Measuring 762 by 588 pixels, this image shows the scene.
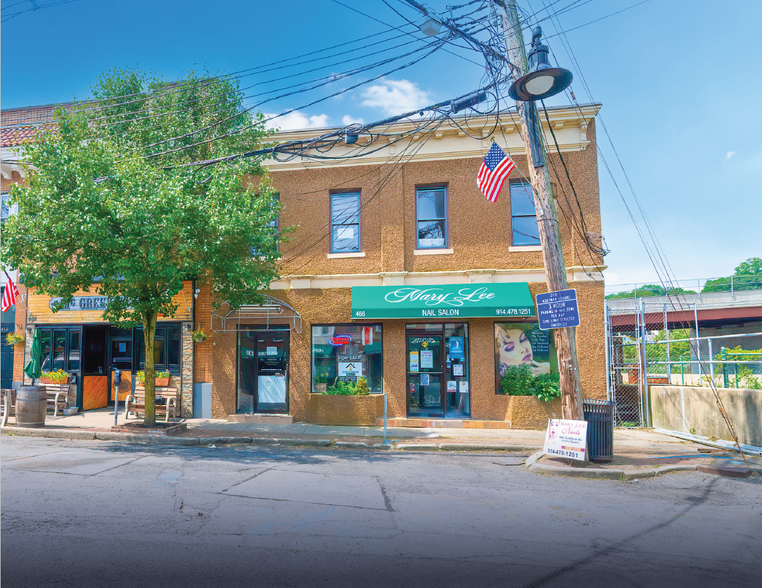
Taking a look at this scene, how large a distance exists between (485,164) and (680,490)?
7.24 meters

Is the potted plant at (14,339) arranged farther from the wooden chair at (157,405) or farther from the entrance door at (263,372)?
the entrance door at (263,372)

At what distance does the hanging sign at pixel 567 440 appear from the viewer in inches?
344

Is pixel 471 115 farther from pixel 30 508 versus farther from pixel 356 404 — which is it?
pixel 30 508

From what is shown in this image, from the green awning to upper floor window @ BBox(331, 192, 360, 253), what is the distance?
1770 mm

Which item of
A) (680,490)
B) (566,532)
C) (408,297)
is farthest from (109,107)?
(680,490)

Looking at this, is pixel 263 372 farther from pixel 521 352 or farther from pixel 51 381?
pixel 521 352

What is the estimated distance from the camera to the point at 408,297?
13508 mm

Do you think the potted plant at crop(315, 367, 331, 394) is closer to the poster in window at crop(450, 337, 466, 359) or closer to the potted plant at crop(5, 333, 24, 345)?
the poster in window at crop(450, 337, 466, 359)

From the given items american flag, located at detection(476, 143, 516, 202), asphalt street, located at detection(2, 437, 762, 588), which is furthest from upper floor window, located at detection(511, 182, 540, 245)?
asphalt street, located at detection(2, 437, 762, 588)

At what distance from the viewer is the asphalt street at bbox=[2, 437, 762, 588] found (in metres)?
4.36

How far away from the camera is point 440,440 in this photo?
1138 cm

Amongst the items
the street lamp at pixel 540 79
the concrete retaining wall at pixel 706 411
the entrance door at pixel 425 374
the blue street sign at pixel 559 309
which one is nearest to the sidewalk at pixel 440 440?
the concrete retaining wall at pixel 706 411

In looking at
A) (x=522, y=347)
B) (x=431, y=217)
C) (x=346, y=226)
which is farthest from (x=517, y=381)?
(x=346, y=226)

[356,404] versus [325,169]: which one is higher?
[325,169]
